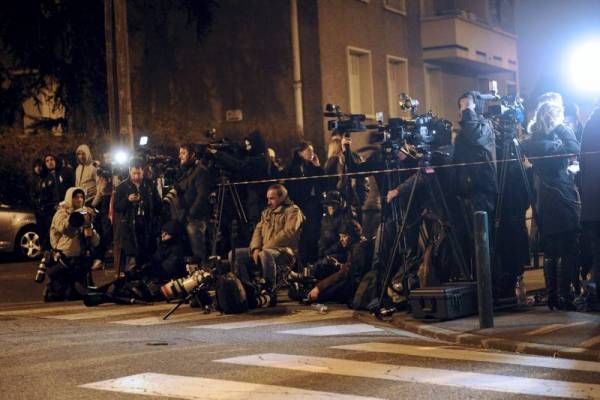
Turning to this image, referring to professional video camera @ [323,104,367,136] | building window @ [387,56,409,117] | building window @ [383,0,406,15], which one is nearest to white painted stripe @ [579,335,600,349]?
professional video camera @ [323,104,367,136]

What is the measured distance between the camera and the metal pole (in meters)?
11.5

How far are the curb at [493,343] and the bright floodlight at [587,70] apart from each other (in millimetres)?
10954

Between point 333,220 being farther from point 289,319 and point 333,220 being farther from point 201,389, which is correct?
point 201,389

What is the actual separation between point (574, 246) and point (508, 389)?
4519mm

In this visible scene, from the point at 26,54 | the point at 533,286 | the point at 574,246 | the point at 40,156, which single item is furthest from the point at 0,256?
the point at 574,246

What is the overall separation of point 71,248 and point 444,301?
6.25m

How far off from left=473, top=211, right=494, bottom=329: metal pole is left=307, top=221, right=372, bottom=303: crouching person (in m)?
2.95

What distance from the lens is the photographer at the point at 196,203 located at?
634 inches

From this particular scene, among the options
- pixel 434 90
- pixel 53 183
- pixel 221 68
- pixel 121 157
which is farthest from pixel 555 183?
pixel 434 90

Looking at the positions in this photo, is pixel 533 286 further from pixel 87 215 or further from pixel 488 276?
pixel 87 215

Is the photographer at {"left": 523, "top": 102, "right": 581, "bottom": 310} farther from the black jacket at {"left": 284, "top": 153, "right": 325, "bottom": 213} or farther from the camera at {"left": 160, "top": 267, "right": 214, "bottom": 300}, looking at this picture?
the black jacket at {"left": 284, "top": 153, "right": 325, "bottom": 213}

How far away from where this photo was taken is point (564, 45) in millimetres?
37094

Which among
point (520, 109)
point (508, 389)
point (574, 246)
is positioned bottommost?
point (508, 389)

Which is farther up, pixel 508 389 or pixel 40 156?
pixel 40 156
